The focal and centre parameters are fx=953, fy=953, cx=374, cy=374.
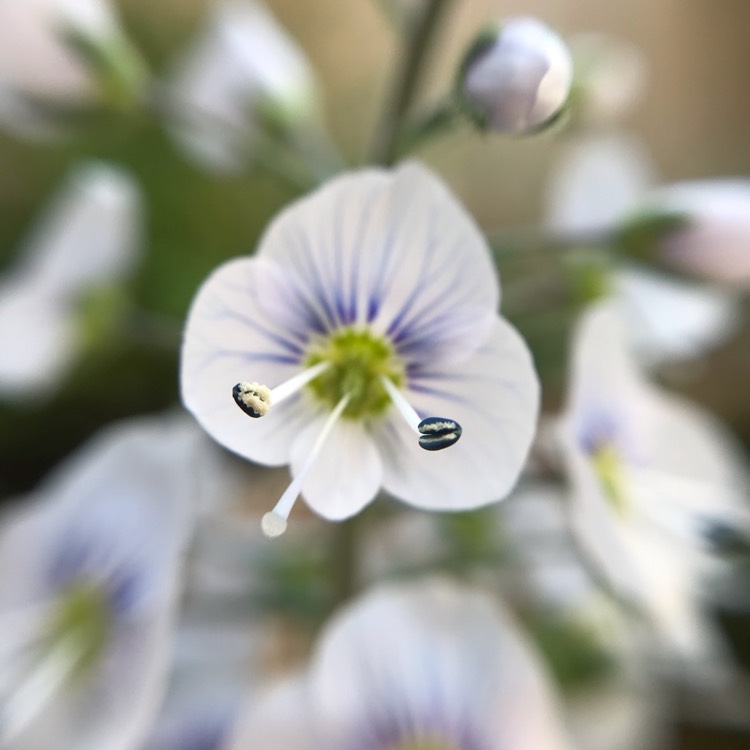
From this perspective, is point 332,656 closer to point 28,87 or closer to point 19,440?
point 28,87

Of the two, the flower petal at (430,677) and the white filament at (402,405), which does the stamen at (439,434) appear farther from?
the flower petal at (430,677)

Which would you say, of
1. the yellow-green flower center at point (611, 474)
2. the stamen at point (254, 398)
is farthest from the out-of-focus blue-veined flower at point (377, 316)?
the yellow-green flower center at point (611, 474)

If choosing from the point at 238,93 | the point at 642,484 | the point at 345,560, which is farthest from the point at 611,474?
the point at 238,93

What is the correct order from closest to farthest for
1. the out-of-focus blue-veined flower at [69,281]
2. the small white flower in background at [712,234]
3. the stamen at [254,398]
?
the stamen at [254,398], the small white flower in background at [712,234], the out-of-focus blue-veined flower at [69,281]

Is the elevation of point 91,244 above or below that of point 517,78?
below

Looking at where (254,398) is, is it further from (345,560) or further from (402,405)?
(345,560)

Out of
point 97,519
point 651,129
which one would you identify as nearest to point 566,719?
point 97,519
